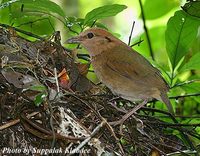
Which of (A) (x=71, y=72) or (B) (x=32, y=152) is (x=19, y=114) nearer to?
(B) (x=32, y=152)

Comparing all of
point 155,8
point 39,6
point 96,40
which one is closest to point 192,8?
point 96,40

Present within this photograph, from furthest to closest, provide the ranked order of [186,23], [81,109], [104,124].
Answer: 1. [186,23]
2. [81,109]
3. [104,124]

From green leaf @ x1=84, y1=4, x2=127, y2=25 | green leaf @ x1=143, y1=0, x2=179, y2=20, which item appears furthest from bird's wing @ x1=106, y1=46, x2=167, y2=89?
green leaf @ x1=143, y1=0, x2=179, y2=20

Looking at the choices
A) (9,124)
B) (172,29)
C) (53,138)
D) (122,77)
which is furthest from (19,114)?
(172,29)

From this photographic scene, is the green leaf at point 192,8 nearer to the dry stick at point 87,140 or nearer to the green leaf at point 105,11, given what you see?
the green leaf at point 105,11

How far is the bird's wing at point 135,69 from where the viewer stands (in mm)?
3205

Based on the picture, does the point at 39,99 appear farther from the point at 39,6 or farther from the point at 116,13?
the point at 116,13

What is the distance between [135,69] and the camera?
10.6 ft

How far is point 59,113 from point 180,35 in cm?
128

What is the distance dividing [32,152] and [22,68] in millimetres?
581

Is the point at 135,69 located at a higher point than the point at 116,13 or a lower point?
lower

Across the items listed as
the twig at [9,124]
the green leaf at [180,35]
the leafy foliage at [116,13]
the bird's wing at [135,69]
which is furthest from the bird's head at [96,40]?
the twig at [9,124]

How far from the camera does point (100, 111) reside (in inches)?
115

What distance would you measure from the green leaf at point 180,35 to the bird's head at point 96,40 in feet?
1.29
